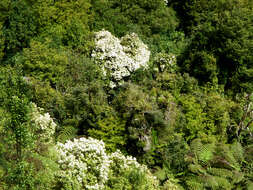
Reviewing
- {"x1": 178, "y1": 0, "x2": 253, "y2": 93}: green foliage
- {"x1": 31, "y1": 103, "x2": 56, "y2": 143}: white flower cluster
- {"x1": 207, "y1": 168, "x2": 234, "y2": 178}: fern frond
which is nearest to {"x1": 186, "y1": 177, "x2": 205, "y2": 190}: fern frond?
{"x1": 207, "y1": 168, "x2": 234, "y2": 178}: fern frond

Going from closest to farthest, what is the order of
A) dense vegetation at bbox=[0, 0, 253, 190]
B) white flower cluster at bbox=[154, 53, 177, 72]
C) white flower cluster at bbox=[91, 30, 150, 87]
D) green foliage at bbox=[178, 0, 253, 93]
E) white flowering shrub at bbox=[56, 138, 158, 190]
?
white flowering shrub at bbox=[56, 138, 158, 190]
dense vegetation at bbox=[0, 0, 253, 190]
green foliage at bbox=[178, 0, 253, 93]
white flower cluster at bbox=[91, 30, 150, 87]
white flower cluster at bbox=[154, 53, 177, 72]

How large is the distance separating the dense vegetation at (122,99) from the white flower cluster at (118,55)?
0.22ft

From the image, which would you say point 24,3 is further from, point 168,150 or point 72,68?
point 168,150

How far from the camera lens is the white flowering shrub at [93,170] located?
25.9 feet

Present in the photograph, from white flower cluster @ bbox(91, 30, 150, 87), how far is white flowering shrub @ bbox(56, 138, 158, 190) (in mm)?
7030

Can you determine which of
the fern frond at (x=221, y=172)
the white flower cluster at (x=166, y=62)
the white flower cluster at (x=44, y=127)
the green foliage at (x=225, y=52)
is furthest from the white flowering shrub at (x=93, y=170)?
the green foliage at (x=225, y=52)

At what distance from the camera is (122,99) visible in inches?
468

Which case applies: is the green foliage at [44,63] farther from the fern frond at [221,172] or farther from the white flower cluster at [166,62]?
the fern frond at [221,172]

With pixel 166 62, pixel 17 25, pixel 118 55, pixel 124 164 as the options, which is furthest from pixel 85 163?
pixel 17 25

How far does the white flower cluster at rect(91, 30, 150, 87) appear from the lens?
15438 mm

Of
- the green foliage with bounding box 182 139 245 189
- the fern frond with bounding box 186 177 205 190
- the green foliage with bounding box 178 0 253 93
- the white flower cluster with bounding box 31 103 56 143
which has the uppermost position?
the green foliage with bounding box 178 0 253 93

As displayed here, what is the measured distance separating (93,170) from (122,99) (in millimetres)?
4121

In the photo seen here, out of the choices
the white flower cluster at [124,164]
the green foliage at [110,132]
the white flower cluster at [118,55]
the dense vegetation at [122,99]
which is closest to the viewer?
the dense vegetation at [122,99]

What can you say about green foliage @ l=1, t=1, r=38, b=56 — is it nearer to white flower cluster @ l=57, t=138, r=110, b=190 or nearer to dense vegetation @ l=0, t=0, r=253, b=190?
dense vegetation @ l=0, t=0, r=253, b=190
